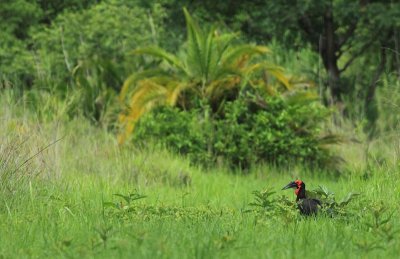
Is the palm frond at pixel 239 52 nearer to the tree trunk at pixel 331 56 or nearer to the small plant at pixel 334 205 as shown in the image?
the tree trunk at pixel 331 56

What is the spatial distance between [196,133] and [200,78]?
4.82ft

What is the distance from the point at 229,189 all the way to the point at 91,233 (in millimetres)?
4926


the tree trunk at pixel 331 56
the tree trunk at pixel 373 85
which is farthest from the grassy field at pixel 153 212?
the tree trunk at pixel 331 56

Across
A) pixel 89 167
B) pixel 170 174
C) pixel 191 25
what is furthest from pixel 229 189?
pixel 191 25

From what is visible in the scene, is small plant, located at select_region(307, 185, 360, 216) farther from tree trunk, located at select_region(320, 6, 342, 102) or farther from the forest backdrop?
tree trunk, located at select_region(320, 6, 342, 102)

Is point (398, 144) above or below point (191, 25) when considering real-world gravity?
below

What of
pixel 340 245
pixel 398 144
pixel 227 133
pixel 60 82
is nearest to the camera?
pixel 340 245

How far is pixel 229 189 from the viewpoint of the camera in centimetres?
1105

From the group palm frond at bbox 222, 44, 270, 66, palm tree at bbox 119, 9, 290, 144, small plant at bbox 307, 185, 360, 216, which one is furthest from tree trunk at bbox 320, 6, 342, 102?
small plant at bbox 307, 185, 360, 216

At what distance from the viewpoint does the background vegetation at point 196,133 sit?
20.4 feet

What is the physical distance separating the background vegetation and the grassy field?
0.03 m

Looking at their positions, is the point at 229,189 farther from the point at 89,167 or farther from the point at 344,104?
the point at 344,104

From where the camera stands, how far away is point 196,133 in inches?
541

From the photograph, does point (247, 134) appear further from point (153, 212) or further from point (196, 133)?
point (153, 212)
